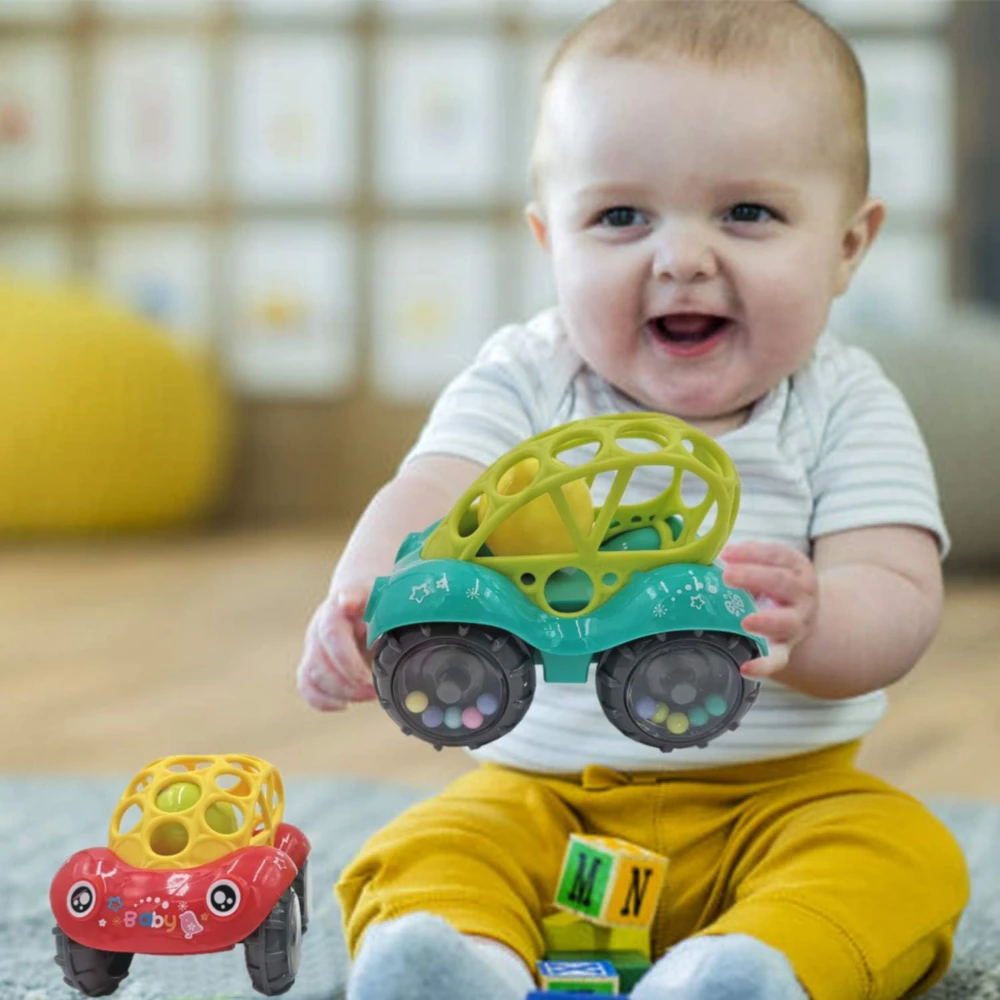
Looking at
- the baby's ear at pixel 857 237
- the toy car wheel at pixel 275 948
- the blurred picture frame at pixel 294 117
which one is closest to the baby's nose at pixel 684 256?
the baby's ear at pixel 857 237

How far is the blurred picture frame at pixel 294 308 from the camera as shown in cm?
360

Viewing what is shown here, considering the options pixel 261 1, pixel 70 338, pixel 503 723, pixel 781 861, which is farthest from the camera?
pixel 261 1

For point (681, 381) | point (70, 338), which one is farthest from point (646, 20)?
point (70, 338)

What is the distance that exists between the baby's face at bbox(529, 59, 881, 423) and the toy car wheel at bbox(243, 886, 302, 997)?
33 cm

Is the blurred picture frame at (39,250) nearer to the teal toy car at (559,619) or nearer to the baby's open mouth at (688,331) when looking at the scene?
the baby's open mouth at (688,331)

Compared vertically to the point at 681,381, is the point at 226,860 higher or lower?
lower

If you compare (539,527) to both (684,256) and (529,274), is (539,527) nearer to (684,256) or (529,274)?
(684,256)

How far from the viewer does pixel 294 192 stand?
11.8 ft

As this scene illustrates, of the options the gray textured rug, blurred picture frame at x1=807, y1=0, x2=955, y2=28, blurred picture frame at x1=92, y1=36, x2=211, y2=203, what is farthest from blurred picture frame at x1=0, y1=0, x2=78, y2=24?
the gray textured rug

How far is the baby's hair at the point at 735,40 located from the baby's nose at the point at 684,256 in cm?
8

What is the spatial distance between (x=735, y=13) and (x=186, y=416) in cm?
256

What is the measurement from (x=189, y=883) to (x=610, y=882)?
7.7 inches

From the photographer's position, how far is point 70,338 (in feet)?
10.5

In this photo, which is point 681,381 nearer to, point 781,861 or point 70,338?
point 781,861
